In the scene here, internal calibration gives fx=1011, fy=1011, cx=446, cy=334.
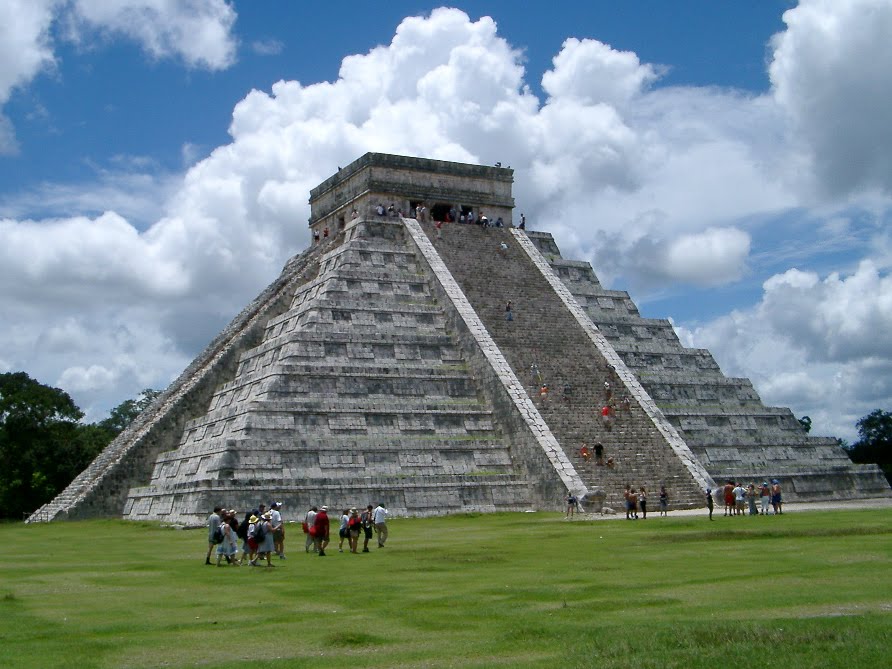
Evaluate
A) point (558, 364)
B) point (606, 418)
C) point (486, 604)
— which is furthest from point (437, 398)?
point (486, 604)

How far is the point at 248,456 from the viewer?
27.2 meters

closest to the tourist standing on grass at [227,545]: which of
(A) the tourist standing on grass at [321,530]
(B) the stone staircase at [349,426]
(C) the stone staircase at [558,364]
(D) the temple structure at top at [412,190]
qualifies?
(A) the tourist standing on grass at [321,530]

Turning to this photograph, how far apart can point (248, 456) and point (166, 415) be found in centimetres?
832

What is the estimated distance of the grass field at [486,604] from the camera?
9367mm

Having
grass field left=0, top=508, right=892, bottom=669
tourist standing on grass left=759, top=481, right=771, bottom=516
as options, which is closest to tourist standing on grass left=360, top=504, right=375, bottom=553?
grass field left=0, top=508, right=892, bottom=669

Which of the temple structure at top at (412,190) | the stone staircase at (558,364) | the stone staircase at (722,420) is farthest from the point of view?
the temple structure at top at (412,190)

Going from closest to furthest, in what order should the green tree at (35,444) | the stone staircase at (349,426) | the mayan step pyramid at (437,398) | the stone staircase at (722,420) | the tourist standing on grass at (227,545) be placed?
1. the tourist standing on grass at (227,545)
2. the stone staircase at (349,426)
3. the mayan step pyramid at (437,398)
4. the stone staircase at (722,420)
5. the green tree at (35,444)

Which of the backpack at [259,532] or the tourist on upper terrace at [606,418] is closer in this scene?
the backpack at [259,532]

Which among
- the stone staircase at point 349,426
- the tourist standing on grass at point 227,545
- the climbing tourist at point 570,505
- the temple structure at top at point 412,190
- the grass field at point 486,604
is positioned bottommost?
the grass field at point 486,604

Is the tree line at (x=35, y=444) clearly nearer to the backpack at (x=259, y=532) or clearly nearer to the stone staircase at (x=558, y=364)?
the stone staircase at (x=558, y=364)

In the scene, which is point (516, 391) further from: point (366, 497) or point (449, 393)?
point (366, 497)

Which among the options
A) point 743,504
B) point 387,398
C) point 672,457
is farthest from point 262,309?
point 743,504

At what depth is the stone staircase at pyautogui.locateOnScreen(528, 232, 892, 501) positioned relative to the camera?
33.3 m

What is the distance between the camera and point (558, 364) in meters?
33.0
